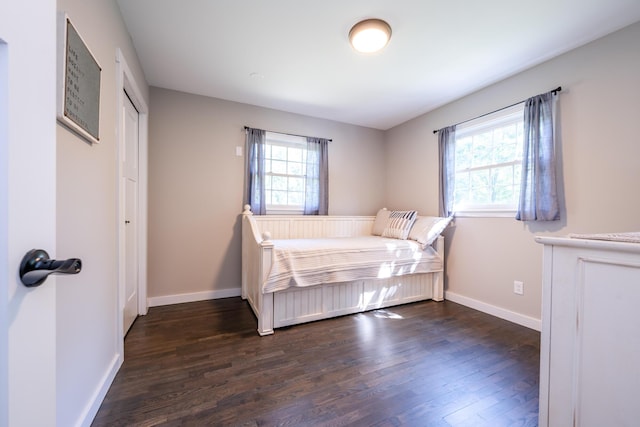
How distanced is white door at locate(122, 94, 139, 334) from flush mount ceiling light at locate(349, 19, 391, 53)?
1850 mm

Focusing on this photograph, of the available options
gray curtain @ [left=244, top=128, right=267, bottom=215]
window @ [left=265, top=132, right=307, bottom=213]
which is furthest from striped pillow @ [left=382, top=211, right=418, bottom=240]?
gray curtain @ [left=244, top=128, right=267, bottom=215]

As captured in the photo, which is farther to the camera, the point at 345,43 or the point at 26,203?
the point at 345,43

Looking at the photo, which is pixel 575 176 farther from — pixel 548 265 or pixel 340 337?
pixel 340 337

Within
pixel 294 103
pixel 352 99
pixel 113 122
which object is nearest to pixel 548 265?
pixel 113 122

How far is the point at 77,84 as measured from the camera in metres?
1.07

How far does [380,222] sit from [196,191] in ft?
7.67

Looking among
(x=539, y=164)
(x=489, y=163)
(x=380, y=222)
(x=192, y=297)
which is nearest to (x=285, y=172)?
(x=380, y=222)

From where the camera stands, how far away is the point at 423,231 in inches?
113

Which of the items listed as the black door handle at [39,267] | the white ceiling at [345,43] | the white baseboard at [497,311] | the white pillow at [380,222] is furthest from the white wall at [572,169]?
the black door handle at [39,267]

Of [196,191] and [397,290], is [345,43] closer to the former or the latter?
[196,191]

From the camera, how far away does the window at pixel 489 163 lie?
95.3 inches

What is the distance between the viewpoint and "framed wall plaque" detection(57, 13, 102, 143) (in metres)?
0.95

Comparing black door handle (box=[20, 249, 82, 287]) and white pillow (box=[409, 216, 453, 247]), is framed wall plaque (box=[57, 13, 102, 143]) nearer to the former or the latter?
black door handle (box=[20, 249, 82, 287])

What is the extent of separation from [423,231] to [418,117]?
5.21 feet
